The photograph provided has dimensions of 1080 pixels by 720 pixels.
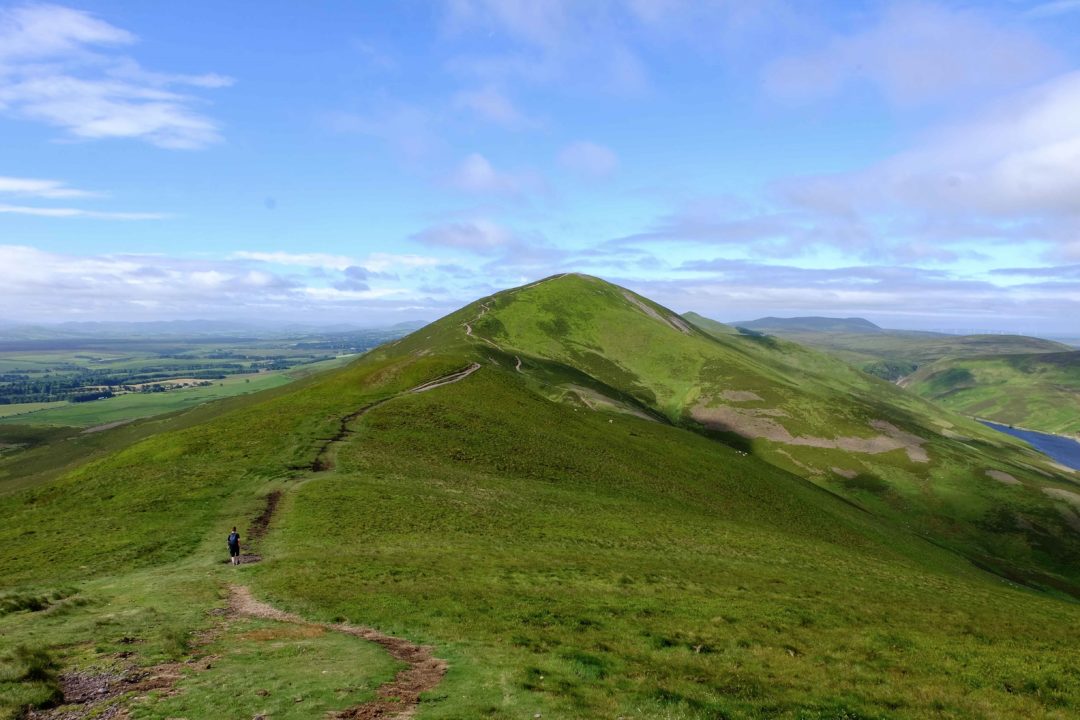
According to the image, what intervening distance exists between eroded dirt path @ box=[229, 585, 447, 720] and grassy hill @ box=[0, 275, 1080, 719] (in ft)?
1.94

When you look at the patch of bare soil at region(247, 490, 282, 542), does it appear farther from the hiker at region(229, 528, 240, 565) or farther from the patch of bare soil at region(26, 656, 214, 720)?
the patch of bare soil at region(26, 656, 214, 720)

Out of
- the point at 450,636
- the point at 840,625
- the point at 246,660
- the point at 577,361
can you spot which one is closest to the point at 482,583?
the point at 450,636

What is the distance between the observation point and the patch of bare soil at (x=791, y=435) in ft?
444

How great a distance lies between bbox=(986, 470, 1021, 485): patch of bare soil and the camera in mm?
119731

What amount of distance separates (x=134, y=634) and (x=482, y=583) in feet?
57.7

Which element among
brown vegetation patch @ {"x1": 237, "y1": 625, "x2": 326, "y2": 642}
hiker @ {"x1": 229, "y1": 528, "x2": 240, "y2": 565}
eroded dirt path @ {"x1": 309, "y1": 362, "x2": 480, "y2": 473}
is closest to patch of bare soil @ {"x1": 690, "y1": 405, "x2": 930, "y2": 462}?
eroded dirt path @ {"x1": 309, "y1": 362, "x2": 480, "y2": 473}

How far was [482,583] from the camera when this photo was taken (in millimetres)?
33406

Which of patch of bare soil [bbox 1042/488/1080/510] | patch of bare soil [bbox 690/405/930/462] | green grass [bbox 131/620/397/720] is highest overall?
green grass [bbox 131/620/397/720]

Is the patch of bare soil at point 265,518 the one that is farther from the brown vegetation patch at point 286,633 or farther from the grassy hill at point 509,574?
the brown vegetation patch at point 286,633

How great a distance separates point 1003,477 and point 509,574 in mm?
140164

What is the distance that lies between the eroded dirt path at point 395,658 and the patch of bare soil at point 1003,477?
146921 mm

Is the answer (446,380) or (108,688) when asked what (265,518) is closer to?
(108,688)

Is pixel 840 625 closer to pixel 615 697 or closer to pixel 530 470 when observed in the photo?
pixel 615 697

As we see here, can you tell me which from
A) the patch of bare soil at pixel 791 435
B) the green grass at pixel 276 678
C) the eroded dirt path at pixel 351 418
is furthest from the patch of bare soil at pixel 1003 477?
the green grass at pixel 276 678
